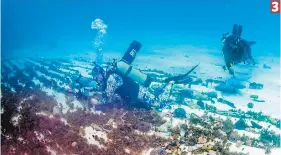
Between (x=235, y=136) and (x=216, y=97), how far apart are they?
19.0 feet

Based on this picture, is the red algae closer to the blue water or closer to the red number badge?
the red number badge

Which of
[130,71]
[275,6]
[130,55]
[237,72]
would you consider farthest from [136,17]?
[275,6]

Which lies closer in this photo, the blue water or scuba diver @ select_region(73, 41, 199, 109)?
scuba diver @ select_region(73, 41, 199, 109)

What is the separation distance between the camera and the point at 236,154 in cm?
977

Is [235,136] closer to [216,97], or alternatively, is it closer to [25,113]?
[216,97]

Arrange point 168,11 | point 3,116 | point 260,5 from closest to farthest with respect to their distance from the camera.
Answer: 1. point 3,116
2. point 168,11
3. point 260,5

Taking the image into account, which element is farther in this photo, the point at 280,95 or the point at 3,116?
the point at 280,95

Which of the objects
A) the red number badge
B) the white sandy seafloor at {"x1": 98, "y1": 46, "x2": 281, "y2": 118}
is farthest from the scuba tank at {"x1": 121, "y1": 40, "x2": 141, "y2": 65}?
the red number badge

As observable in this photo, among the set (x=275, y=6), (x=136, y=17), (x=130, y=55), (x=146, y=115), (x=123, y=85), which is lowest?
(x=146, y=115)

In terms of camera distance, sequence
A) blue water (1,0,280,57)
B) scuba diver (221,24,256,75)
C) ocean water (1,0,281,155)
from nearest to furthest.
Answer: ocean water (1,0,281,155), scuba diver (221,24,256,75), blue water (1,0,280,57)

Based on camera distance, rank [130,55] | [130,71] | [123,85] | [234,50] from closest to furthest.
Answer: [234,50] < [130,71] < [123,85] < [130,55]

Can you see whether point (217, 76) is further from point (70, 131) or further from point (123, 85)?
point (70, 131)

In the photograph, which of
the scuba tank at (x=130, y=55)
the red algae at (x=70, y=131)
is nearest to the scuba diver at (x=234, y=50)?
the red algae at (x=70, y=131)

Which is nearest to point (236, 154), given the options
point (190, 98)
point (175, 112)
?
point (175, 112)
